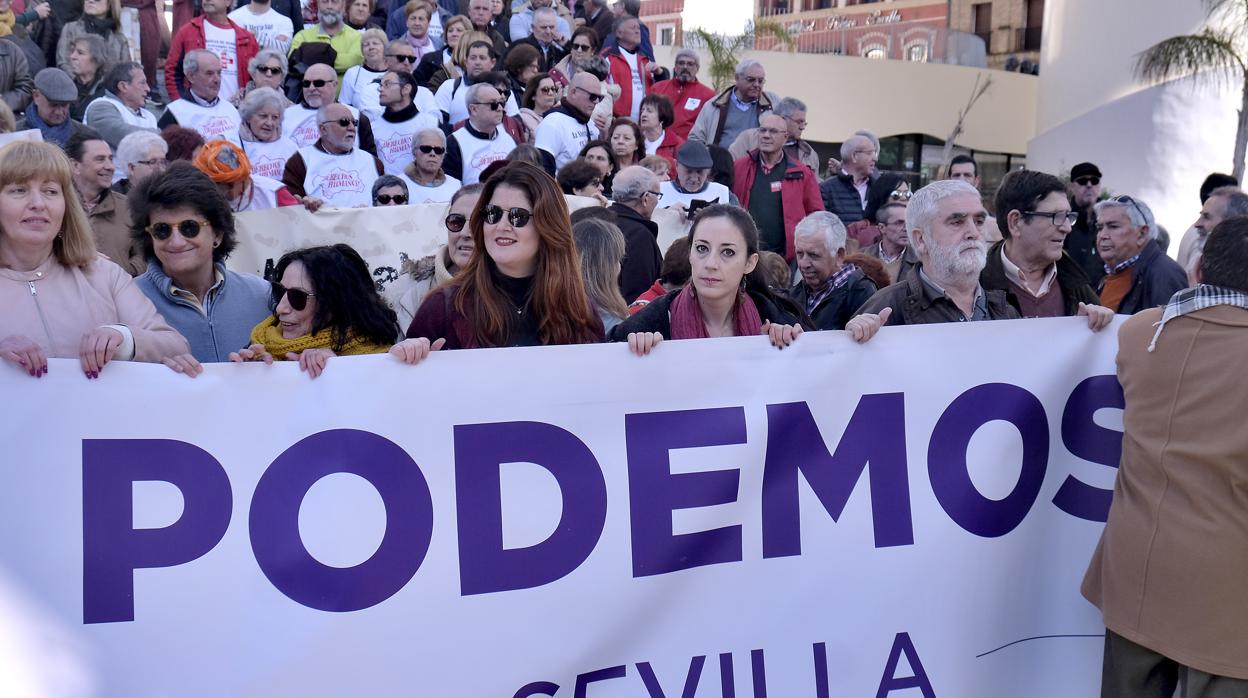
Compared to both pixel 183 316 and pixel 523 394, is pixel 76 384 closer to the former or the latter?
pixel 183 316

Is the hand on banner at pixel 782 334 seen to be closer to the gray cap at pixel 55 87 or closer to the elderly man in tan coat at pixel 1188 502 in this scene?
the elderly man in tan coat at pixel 1188 502

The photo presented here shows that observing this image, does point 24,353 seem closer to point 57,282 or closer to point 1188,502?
point 57,282

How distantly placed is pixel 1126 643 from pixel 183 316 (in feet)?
10.1

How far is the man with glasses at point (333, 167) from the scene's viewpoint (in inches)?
303

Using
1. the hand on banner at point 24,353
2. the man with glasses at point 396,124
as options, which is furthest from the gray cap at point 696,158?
the hand on banner at point 24,353

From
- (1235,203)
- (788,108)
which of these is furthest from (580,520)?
(788,108)

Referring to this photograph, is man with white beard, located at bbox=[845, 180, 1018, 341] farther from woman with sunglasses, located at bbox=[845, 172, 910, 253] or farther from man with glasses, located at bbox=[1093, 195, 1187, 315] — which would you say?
woman with sunglasses, located at bbox=[845, 172, 910, 253]

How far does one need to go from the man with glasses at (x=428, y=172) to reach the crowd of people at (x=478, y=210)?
2 cm

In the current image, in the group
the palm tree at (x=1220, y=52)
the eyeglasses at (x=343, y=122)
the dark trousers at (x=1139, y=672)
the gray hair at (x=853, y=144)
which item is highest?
the palm tree at (x=1220, y=52)

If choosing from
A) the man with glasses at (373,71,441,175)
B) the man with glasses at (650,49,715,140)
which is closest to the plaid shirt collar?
the man with glasses at (373,71,441,175)

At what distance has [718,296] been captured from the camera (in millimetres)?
3980

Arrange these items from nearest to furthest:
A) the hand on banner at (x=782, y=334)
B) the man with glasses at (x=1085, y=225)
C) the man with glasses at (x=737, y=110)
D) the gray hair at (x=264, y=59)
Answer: the hand on banner at (x=782, y=334) → the man with glasses at (x=1085, y=225) → the gray hair at (x=264, y=59) → the man with glasses at (x=737, y=110)

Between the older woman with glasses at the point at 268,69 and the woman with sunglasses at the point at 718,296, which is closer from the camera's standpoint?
the woman with sunglasses at the point at 718,296

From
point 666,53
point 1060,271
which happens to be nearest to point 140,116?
point 1060,271
